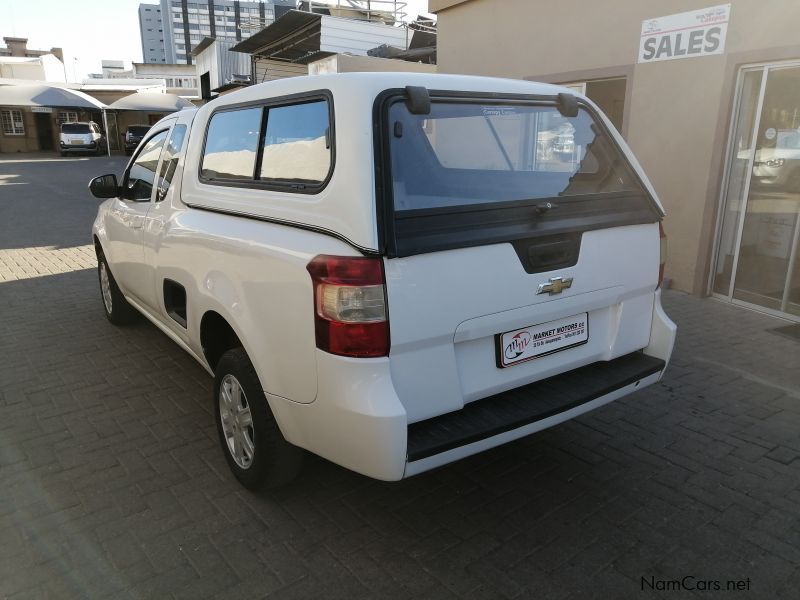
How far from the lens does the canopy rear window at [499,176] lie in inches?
97.5

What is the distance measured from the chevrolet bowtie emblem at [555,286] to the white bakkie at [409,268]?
11mm

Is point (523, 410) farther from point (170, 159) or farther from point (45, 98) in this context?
point (45, 98)

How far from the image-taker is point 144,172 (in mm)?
4500

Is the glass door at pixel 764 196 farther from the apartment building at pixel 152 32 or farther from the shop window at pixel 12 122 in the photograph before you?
the apartment building at pixel 152 32

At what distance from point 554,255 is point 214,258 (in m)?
1.63

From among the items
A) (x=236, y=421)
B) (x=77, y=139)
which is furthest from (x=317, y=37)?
(x=77, y=139)

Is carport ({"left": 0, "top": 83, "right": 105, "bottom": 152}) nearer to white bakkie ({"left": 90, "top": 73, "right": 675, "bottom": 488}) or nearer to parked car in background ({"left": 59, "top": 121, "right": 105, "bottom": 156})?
parked car in background ({"left": 59, "top": 121, "right": 105, "bottom": 156})

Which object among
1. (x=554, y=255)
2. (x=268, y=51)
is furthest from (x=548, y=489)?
(x=268, y=51)

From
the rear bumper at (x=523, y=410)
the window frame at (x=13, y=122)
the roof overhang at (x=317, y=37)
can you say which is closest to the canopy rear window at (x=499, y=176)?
Answer: the rear bumper at (x=523, y=410)

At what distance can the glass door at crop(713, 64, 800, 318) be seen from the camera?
6000mm

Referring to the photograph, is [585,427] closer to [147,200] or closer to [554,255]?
[554,255]

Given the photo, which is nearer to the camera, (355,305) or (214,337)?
(355,305)

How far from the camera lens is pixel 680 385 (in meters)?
4.44

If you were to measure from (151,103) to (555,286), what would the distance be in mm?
38037
